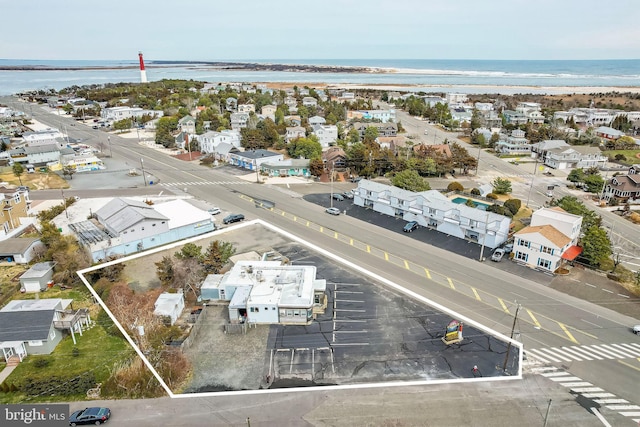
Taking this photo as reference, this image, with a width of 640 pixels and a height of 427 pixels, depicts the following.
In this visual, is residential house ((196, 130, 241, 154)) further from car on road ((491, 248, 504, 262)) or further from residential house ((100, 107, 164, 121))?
car on road ((491, 248, 504, 262))

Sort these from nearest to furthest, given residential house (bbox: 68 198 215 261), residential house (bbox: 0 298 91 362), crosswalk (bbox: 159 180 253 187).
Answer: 1. residential house (bbox: 0 298 91 362)
2. residential house (bbox: 68 198 215 261)
3. crosswalk (bbox: 159 180 253 187)

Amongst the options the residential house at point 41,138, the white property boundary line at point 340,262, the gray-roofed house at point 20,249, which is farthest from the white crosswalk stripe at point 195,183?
the residential house at point 41,138

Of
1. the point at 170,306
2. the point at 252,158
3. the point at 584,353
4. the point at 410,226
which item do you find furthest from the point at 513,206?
the point at 252,158

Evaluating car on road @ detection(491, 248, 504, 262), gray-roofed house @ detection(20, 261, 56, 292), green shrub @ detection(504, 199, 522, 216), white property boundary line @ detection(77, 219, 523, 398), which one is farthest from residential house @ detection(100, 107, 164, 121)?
car on road @ detection(491, 248, 504, 262)

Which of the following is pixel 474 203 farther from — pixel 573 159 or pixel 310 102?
pixel 310 102

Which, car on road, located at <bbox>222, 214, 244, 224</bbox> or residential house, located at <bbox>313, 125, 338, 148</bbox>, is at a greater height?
residential house, located at <bbox>313, 125, 338, 148</bbox>

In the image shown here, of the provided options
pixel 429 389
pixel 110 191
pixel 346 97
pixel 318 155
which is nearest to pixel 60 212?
pixel 110 191
